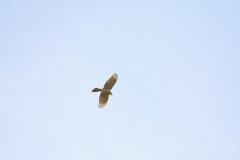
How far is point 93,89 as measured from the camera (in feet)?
90.6

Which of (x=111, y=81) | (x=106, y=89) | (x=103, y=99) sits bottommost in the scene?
(x=103, y=99)

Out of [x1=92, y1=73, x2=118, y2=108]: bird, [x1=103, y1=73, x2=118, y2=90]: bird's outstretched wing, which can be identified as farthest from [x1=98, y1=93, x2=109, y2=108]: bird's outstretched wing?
[x1=103, y1=73, x2=118, y2=90]: bird's outstretched wing

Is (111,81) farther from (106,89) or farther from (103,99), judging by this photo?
(103,99)

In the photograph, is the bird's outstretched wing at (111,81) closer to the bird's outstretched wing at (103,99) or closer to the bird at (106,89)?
the bird at (106,89)

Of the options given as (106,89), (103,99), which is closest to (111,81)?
(106,89)

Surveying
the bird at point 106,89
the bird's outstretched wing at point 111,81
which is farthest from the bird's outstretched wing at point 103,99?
the bird's outstretched wing at point 111,81

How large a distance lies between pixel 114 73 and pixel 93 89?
1835 millimetres

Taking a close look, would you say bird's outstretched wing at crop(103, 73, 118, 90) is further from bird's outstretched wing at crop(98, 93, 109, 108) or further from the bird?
bird's outstretched wing at crop(98, 93, 109, 108)

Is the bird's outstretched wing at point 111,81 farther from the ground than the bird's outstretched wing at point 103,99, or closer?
farther from the ground

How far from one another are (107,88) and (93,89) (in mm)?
1093

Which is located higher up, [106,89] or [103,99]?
[106,89]

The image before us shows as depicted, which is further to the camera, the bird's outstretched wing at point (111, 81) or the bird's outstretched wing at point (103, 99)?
the bird's outstretched wing at point (103, 99)

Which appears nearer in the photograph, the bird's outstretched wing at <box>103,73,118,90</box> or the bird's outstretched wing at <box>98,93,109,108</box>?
the bird's outstretched wing at <box>103,73,118,90</box>

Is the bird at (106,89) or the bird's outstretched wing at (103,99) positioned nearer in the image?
the bird at (106,89)
